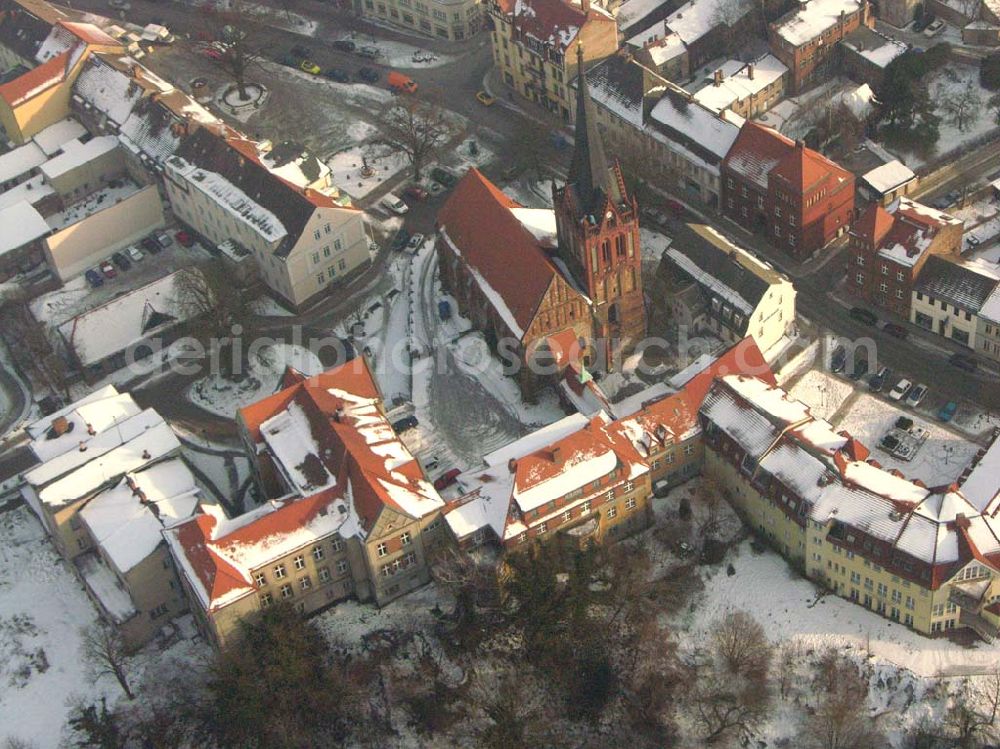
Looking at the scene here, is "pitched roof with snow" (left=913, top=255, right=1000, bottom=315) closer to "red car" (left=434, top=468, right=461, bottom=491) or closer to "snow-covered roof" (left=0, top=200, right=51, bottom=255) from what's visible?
"red car" (left=434, top=468, right=461, bottom=491)

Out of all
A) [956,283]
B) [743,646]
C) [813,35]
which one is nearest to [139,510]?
[743,646]

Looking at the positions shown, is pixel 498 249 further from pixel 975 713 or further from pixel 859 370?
pixel 975 713

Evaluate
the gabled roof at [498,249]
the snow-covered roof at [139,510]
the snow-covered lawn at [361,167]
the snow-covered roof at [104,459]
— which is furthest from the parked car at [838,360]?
the snow-covered roof at [104,459]

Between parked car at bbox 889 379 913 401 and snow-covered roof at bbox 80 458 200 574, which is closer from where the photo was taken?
snow-covered roof at bbox 80 458 200 574

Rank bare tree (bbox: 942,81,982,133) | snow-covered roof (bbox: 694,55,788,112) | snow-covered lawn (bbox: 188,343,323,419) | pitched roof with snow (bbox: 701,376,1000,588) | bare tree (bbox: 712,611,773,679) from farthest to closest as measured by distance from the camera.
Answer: snow-covered roof (bbox: 694,55,788,112), bare tree (bbox: 942,81,982,133), snow-covered lawn (bbox: 188,343,323,419), bare tree (bbox: 712,611,773,679), pitched roof with snow (bbox: 701,376,1000,588)

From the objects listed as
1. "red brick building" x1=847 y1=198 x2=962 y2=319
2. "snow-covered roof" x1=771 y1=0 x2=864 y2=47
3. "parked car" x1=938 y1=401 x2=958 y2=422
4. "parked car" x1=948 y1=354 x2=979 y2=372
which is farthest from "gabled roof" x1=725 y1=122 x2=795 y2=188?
"parked car" x1=938 y1=401 x2=958 y2=422

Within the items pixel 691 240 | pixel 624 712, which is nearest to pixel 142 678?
pixel 624 712

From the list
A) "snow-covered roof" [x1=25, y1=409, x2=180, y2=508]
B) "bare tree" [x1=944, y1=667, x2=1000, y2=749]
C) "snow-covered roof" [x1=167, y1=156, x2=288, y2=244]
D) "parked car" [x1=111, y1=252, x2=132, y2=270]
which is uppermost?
"snow-covered roof" [x1=167, y1=156, x2=288, y2=244]

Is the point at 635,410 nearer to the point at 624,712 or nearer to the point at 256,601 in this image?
the point at 624,712
